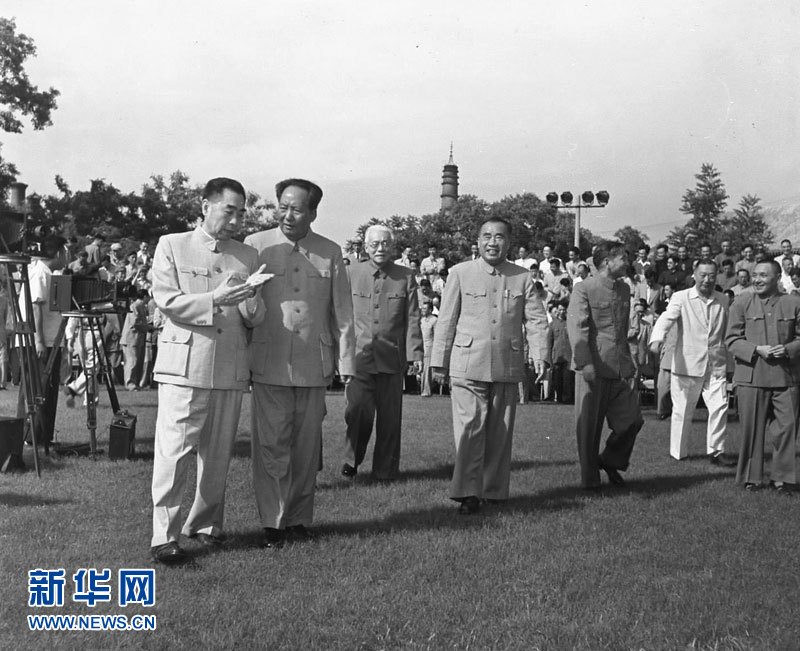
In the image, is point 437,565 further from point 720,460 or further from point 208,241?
point 720,460

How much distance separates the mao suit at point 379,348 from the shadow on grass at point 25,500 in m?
2.92

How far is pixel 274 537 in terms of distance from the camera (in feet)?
19.8

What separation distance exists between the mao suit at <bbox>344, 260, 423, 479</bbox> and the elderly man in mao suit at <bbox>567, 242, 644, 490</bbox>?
1.62m

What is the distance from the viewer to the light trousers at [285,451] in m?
6.11

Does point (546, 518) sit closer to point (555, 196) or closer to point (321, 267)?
point (321, 267)

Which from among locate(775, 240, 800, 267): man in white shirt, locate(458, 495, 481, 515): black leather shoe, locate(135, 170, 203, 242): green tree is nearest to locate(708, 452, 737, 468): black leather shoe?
locate(458, 495, 481, 515): black leather shoe

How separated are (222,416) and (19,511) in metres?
2.10

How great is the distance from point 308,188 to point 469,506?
9.38 ft

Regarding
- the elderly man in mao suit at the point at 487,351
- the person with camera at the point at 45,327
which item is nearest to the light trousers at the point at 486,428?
the elderly man in mao suit at the point at 487,351

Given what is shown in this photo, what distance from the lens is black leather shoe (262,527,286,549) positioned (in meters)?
6.00

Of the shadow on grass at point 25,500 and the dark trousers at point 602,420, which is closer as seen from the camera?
the shadow on grass at point 25,500

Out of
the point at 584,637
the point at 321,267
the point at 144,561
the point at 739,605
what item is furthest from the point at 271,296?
the point at 739,605

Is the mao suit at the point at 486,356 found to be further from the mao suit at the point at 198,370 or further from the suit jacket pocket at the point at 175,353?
the suit jacket pocket at the point at 175,353

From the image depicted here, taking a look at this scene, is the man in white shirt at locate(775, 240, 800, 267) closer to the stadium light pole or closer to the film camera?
the stadium light pole
